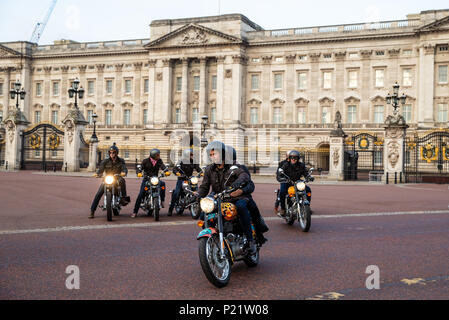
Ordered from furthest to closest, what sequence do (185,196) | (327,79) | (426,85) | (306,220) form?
(327,79)
(426,85)
(185,196)
(306,220)

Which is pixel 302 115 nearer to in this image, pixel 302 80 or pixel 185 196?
pixel 302 80

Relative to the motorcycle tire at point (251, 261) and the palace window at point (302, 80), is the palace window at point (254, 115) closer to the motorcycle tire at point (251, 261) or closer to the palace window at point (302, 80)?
the palace window at point (302, 80)

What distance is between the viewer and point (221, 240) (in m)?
6.09

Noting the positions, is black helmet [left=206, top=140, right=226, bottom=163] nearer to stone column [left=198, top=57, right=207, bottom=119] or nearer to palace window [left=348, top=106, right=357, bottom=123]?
palace window [left=348, top=106, right=357, bottom=123]

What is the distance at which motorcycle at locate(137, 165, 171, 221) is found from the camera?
1184 cm

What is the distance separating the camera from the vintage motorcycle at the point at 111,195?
11.6 m

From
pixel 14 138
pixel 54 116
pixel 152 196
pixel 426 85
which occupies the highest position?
pixel 426 85

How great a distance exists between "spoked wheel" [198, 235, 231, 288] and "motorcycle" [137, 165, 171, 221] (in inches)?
230

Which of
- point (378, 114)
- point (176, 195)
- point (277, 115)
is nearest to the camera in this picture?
point (176, 195)

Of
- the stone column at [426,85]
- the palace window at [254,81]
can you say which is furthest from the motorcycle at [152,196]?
the palace window at [254,81]

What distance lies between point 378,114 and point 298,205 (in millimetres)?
51214

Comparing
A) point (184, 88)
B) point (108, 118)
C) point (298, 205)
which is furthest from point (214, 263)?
point (108, 118)

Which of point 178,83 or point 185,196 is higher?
point 178,83

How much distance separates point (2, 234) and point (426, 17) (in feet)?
184
